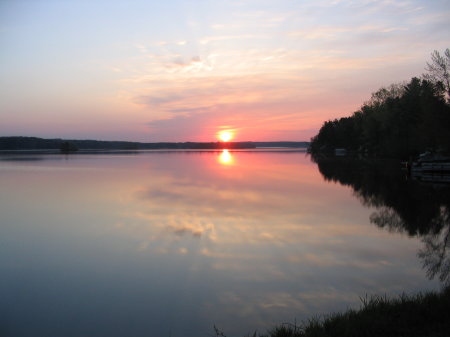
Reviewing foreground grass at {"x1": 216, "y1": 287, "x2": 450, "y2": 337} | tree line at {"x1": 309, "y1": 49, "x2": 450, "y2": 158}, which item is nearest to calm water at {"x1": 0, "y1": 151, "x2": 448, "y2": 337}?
foreground grass at {"x1": 216, "y1": 287, "x2": 450, "y2": 337}

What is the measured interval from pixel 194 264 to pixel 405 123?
190 ft

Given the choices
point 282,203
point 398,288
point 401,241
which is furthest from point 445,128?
point 398,288

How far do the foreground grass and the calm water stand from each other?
1035 millimetres

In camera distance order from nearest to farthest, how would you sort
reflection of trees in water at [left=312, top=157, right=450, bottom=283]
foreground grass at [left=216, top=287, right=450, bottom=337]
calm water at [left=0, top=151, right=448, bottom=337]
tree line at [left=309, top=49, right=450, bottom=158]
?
foreground grass at [left=216, top=287, right=450, bottom=337]
calm water at [left=0, top=151, right=448, bottom=337]
reflection of trees in water at [left=312, top=157, right=450, bottom=283]
tree line at [left=309, top=49, right=450, bottom=158]

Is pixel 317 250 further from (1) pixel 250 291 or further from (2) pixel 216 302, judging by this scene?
(2) pixel 216 302

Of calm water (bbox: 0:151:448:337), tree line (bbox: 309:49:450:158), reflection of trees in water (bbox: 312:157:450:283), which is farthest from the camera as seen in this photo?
tree line (bbox: 309:49:450:158)

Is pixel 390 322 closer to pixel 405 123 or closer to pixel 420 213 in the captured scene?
pixel 420 213

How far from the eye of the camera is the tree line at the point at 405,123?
36.1 meters

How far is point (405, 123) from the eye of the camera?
6044 centimetres

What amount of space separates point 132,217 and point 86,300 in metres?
8.66

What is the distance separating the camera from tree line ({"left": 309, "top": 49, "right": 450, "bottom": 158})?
36.1 meters

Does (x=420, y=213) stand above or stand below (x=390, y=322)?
below

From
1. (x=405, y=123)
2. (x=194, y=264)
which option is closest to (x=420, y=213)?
(x=194, y=264)

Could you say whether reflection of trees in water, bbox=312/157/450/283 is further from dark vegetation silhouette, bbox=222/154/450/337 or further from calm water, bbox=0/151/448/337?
calm water, bbox=0/151/448/337
